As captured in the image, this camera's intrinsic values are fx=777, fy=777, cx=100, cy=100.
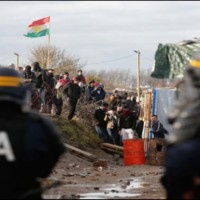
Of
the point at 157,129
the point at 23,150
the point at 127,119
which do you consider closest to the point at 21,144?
the point at 23,150

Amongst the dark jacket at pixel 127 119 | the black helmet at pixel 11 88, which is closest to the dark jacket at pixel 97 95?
the dark jacket at pixel 127 119

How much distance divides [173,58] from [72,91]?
9.22 m

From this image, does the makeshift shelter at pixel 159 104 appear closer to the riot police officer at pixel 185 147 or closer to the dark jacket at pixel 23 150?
the dark jacket at pixel 23 150

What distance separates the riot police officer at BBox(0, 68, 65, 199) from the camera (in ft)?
19.0

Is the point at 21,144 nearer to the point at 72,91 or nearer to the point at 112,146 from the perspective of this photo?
the point at 72,91

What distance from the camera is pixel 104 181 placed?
17.2 meters

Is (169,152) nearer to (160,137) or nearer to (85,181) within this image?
(85,181)

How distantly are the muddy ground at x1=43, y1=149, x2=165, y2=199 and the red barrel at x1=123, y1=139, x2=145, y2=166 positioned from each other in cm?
37

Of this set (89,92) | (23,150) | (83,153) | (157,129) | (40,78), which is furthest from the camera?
(89,92)

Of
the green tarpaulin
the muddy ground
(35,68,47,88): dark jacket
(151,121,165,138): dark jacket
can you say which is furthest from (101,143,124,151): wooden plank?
the green tarpaulin

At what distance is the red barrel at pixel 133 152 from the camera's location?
23.3m

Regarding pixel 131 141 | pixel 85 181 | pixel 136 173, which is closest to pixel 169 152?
pixel 85 181

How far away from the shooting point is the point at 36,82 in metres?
24.4

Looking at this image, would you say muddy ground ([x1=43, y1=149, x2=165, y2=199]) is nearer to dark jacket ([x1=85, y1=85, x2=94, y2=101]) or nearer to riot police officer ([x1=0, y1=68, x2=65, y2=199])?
dark jacket ([x1=85, y1=85, x2=94, y2=101])
